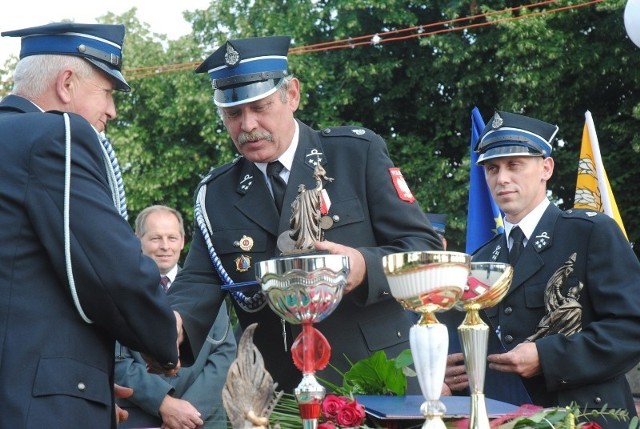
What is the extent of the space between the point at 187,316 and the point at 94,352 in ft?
2.24

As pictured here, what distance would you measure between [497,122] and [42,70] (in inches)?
89.0

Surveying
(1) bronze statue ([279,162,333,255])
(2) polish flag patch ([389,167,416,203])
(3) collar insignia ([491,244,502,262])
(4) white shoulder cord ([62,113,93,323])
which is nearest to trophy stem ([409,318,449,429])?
(1) bronze statue ([279,162,333,255])

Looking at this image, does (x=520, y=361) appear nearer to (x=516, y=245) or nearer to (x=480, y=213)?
(x=516, y=245)

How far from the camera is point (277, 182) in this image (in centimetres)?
372

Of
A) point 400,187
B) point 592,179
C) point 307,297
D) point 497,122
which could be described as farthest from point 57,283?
point 592,179

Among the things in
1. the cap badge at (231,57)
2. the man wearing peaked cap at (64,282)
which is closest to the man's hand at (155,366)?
the man wearing peaked cap at (64,282)

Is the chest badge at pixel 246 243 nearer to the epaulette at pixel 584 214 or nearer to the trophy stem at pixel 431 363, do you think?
the trophy stem at pixel 431 363

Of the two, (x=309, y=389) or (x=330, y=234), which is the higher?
(x=330, y=234)

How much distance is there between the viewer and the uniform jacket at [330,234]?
3545 millimetres

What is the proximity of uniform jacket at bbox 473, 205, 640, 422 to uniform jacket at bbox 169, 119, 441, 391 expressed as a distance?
2.16 ft

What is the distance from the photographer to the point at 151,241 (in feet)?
20.2

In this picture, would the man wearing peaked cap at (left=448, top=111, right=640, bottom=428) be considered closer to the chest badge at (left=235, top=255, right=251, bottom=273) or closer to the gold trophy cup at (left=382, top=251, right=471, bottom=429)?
the chest badge at (left=235, top=255, right=251, bottom=273)

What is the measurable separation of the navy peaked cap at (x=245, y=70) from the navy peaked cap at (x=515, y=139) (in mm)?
1380

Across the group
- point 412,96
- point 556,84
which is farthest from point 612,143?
point 412,96
